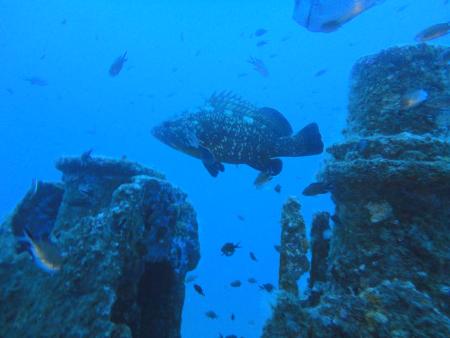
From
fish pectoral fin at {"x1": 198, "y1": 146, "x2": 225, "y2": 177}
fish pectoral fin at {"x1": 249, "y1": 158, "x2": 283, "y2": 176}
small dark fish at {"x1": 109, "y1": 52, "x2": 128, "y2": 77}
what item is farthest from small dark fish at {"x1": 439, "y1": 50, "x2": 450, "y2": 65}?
small dark fish at {"x1": 109, "y1": 52, "x2": 128, "y2": 77}

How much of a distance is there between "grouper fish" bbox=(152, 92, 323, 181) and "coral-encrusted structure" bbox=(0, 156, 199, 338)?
2.19 feet

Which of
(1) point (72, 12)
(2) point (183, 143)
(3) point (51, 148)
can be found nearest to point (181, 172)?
(3) point (51, 148)

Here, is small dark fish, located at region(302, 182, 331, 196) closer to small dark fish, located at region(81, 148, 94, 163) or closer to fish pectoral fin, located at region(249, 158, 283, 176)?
fish pectoral fin, located at region(249, 158, 283, 176)

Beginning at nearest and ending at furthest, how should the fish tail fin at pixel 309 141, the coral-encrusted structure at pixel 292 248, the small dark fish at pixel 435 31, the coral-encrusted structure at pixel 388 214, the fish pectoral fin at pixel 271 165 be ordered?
1. the coral-encrusted structure at pixel 388 214
2. the coral-encrusted structure at pixel 292 248
3. the fish tail fin at pixel 309 141
4. the fish pectoral fin at pixel 271 165
5. the small dark fish at pixel 435 31

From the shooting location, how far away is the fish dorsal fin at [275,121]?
4562 millimetres

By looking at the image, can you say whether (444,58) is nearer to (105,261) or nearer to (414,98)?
(414,98)

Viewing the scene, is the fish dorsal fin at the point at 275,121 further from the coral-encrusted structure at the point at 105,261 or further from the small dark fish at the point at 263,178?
the coral-encrusted structure at the point at 105,261

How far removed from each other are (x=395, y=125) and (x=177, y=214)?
259 centimetres

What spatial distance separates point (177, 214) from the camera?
4.14 m

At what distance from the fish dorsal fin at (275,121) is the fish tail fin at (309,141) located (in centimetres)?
28

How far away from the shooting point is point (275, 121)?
15.1 feet

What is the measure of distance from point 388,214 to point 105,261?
103 inches

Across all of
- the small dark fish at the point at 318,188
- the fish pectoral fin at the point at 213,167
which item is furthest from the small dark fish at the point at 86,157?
the small dark fish at the point at 318,188

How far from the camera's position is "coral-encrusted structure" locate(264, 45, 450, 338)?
223 cm
